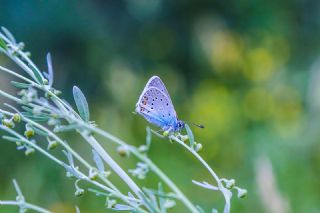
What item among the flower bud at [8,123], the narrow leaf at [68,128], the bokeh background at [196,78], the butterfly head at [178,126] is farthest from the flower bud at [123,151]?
the bokeh background at [196,78]

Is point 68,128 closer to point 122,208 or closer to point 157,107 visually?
point 122,208

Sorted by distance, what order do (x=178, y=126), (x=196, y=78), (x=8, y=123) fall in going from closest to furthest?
(x=8, y=123), (x=178, y=126), (x=196, y=78)

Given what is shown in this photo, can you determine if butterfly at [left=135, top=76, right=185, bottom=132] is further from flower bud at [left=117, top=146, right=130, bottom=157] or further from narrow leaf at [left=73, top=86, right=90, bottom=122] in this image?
flower bud at [left=117, top=146, right=130, bottom=157]

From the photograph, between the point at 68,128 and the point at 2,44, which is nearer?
the point at 68,128

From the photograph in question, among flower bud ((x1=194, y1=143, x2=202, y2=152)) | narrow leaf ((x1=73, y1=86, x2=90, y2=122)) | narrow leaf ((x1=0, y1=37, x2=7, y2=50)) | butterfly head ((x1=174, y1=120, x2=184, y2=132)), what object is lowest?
narrow leaf ((x1=0, y1=37, x2=7, y2=50))

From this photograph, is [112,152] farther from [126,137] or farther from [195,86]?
[195,86]

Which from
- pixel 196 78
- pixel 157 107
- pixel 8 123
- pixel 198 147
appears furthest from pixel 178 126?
pixel 196 78

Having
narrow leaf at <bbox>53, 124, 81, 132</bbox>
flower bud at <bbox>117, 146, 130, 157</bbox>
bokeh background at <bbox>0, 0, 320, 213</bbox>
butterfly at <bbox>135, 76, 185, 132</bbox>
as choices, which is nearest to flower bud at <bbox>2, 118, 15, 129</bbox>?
narrow leaf at <bbox>53, 124, 81, 132</bbox>
